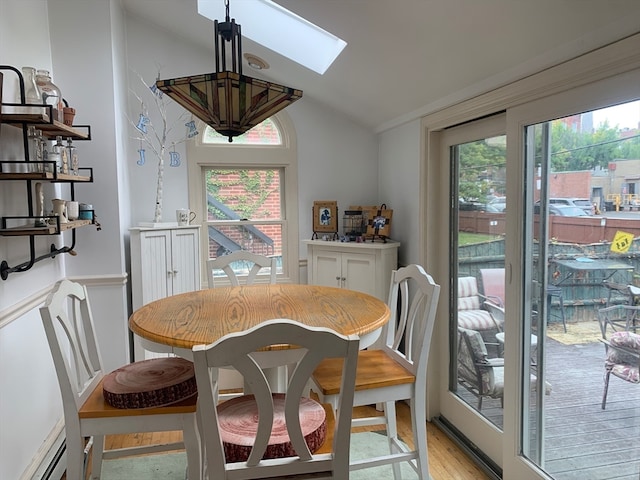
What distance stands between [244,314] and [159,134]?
2106mm

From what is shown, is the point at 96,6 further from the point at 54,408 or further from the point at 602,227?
the point at 602,227

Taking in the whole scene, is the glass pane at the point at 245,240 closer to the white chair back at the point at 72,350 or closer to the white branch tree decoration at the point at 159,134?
the white branch tree decoration at the point at 159,134

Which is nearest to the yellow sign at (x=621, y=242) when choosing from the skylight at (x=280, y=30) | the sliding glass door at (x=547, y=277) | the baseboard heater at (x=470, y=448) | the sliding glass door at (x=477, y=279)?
the sliding glass door at (x=547, y=277)

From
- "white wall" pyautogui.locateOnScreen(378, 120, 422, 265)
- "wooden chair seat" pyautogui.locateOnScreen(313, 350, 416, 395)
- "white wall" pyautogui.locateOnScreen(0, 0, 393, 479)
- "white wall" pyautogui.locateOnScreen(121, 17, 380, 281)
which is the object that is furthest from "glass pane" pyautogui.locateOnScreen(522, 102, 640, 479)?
"white wall" pyautogui.locateOnScreen(121, 17, 380, 281)

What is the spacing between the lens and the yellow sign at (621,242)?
64.6 inches

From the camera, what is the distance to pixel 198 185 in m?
3.58

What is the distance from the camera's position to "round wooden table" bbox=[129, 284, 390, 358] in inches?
66.3

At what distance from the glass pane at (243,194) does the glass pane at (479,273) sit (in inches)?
61.8

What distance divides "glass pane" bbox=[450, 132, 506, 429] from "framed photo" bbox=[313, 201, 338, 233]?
110cm

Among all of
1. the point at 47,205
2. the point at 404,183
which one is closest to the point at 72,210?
the point at 47,205

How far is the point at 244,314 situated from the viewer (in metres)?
1.95

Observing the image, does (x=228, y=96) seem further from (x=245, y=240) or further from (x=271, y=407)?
(x=245, y=240)

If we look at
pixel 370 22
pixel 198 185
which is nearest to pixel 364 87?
pixel 370 22

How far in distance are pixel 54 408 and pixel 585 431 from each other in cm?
269
